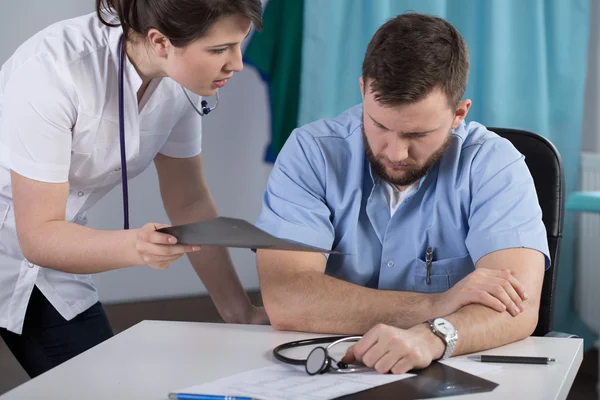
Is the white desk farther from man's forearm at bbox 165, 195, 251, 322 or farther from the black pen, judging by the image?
man's forearm at bbox 165, 195, 251, 322

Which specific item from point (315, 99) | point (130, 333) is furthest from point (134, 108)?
point (315, 99)

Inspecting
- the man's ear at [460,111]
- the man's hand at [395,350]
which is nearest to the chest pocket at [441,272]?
the man's ear at [460,111]

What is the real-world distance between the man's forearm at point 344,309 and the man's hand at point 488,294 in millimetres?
32

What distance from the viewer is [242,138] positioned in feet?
10.6

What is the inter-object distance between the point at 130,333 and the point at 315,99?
4.67 feet

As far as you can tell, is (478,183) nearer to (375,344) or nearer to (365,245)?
(365,245)

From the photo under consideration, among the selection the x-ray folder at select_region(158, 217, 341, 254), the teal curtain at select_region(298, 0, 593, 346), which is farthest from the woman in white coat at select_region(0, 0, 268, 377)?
the teal curtain at select_region(298, 0, 593, 346)

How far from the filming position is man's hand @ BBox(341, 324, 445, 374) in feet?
3.61

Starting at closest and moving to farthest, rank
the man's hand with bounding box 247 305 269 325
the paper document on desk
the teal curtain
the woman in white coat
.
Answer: the paper document on desk → the woman in white coat → the man's hand with bounding box 247 305 269 325 → the teal curtain

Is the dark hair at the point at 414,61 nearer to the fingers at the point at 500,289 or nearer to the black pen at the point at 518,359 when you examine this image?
the fingers at the point at 500,289

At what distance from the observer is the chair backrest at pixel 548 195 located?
160 centimetres

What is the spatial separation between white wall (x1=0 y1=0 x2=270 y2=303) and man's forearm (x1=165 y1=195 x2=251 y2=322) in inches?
49.9

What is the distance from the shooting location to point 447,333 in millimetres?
1177

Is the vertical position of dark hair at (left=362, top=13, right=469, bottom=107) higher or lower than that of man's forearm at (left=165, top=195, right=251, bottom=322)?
higher
